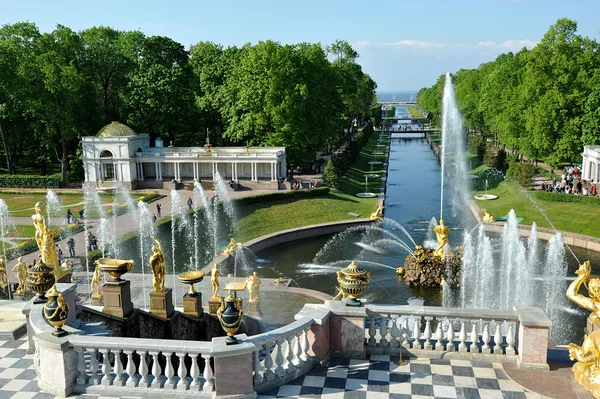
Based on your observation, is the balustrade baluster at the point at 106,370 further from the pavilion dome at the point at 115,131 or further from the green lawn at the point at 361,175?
the pavilion dome at the point at 115,131

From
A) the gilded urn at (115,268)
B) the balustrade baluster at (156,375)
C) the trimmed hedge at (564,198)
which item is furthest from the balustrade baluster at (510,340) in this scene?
the trimmed hedge at (564,198)

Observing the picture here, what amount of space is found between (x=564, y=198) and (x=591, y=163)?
23.4 ft

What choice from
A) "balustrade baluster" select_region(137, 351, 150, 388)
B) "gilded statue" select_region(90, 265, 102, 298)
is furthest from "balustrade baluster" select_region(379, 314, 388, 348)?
"gilded statue" select_region(90, 265, 102, 298)

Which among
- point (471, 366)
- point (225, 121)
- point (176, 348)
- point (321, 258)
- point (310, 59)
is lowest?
point (321, 258)

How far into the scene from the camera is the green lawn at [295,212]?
45406 millimetres

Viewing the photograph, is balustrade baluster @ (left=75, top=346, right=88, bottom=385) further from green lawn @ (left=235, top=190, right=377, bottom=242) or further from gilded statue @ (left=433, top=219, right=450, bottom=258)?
green lawn @ (left=235, top=190, right=377, bottom=242)

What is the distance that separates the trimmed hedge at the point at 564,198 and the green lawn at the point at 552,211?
280mm

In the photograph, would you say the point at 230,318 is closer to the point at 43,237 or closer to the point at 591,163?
the point at 43,237

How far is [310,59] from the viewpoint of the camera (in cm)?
6462

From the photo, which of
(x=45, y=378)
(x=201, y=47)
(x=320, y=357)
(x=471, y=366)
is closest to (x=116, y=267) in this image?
(x=45, y=378)

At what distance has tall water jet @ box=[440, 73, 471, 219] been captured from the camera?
5472 centimetres

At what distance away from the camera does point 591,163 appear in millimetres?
51156

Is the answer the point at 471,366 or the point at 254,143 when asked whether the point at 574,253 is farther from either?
the point at 254,143

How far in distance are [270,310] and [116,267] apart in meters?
10.0
